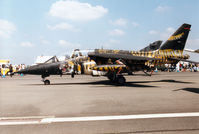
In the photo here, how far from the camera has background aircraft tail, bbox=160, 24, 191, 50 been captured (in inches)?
666

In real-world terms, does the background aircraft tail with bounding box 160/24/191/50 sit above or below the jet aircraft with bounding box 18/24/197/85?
above

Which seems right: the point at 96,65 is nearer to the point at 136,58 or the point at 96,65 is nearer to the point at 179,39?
the point at 136,58

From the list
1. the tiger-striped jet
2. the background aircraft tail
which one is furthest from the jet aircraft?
the background aircraft tail

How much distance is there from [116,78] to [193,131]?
1092 cm

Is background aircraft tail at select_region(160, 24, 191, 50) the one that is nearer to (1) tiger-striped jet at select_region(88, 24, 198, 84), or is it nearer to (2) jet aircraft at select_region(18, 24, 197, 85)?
(1) tiger-striped jet at select_region(88, 24, 198, 84)

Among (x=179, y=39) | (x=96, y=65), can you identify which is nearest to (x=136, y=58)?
(x=96, y=65)

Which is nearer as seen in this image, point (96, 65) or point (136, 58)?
point (136, 58)

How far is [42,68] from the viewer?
13883mm

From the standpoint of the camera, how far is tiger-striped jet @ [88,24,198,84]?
13782 millimetres

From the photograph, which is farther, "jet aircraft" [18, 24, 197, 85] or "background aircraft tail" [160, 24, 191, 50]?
"background aircraft tail" [160, 24, 191, 50]

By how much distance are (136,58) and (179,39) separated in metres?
6.74

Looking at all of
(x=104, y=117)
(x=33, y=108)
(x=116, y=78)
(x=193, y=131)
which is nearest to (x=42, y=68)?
(x=116, y=78)

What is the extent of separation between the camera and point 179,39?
17141mm

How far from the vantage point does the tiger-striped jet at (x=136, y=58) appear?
13782 mm
